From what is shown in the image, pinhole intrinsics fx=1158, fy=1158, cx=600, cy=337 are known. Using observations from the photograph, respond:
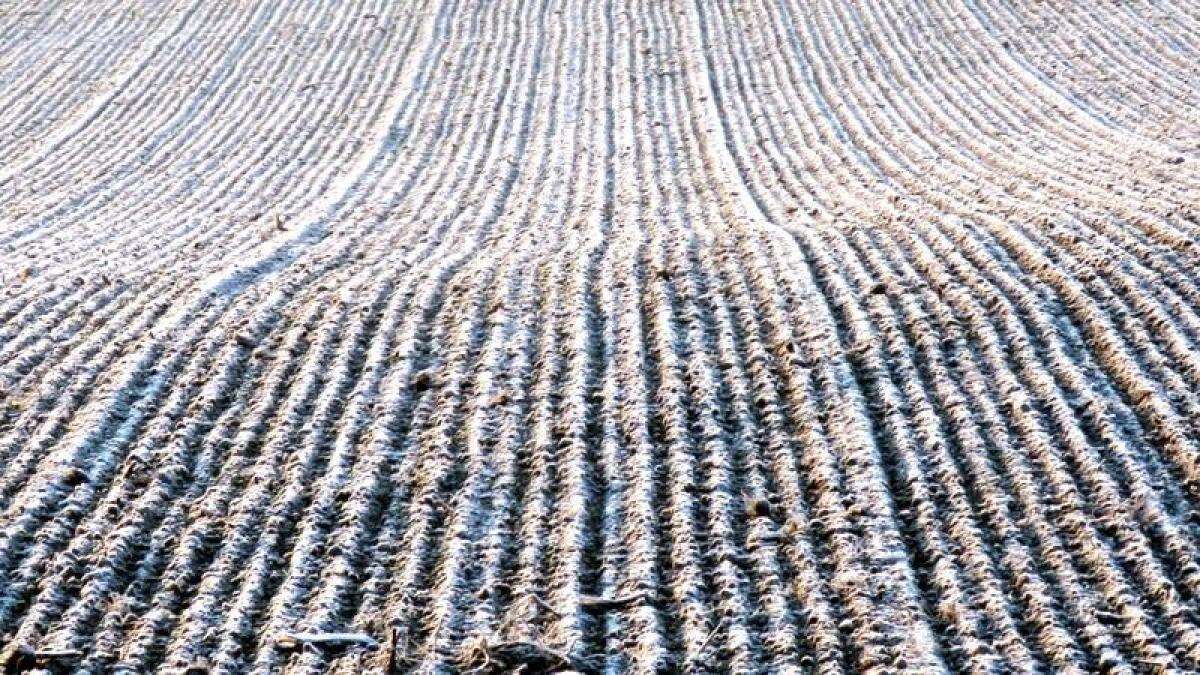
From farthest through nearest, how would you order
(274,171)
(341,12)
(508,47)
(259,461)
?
(341,12), (508,47), (274,171), (259,461)

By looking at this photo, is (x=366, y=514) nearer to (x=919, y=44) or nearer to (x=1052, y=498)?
(x=1052, y=498)

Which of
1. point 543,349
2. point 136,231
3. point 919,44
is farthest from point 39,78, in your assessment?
point 543,349

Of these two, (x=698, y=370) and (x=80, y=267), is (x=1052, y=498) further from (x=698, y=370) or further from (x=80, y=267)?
(x=80, y=267)

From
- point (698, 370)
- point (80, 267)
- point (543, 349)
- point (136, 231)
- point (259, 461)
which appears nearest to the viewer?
point (259, 461)

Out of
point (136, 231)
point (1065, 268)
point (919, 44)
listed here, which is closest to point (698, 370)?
point (1065, 268)

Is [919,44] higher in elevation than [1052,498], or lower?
lower

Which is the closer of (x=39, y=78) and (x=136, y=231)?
(x=136, y=231)
